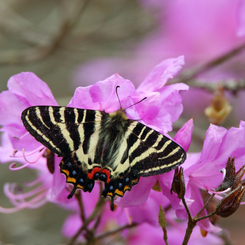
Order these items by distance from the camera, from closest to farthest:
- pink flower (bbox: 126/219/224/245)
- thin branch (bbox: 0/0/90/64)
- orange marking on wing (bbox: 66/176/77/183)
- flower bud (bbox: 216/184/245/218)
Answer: flower bud (bbox: 216/184/245/218) → orange marking on wing (bbox: 66/176/77/183) → pink flower (bbox: 126/219/224/245) → thin branch (bbox: 0/0/90/64)

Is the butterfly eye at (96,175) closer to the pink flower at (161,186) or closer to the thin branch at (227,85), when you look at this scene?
the pink flower at (161,186)

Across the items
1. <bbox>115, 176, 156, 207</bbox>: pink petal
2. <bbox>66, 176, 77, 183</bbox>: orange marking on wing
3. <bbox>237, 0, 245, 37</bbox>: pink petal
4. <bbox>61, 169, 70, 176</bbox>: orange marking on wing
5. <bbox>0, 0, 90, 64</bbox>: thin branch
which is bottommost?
<bbox>115, 176, 156, 207</bbox>: pink petal

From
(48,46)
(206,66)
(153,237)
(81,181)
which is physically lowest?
(153,237)

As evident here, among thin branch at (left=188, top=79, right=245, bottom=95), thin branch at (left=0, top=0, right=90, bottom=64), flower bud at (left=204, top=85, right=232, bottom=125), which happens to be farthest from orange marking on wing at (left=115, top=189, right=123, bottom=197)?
thin branch at (left=0, top=0, right=90, bottom=64)

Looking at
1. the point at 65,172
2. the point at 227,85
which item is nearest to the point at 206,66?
the point at 227,85

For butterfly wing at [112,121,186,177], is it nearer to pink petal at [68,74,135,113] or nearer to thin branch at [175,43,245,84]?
pink petal at [68,74,135,113]

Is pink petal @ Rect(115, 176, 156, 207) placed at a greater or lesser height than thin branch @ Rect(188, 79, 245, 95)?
lesser

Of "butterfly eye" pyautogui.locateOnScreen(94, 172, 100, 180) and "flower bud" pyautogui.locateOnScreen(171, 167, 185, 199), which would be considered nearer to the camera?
"flower bud" pyautogui.locateOnScreen(171, 167, 185, 199)

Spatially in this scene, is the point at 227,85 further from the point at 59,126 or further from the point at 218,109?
the point at 59,126
